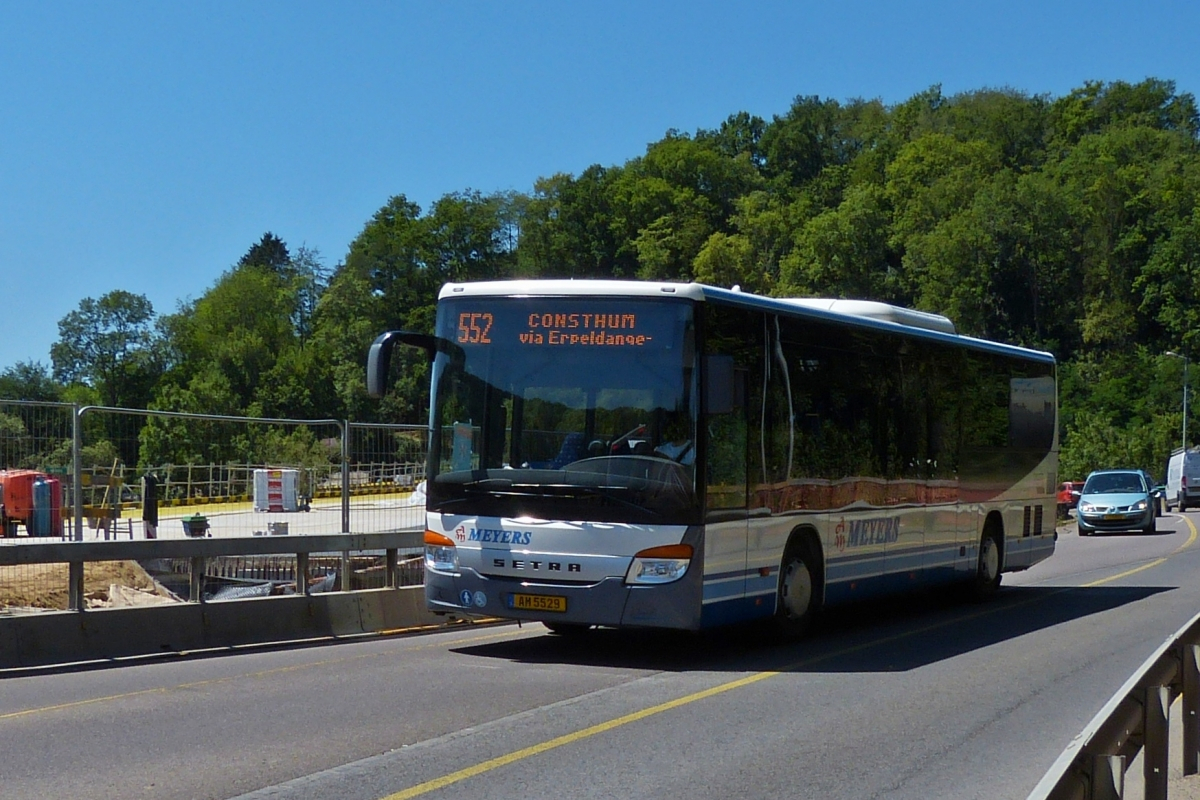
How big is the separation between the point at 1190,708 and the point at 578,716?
3788mm

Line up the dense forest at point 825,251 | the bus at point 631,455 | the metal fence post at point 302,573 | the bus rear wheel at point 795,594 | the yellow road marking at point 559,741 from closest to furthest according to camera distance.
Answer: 1. the yellow road marking at point 559,741
2. the bus at point 631,455
3. the bus rear wheel at point 795,594
4. the metal fence post at point 302,573
5. the dense forest at point 825,251

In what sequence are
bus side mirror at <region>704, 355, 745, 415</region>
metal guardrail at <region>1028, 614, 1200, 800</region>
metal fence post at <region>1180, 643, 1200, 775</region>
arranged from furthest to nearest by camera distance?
bus side mirror at <region>704, 355, 745, 415</region> → metal fence post at <region>1180, 643, 1200, 775</region> → metal guardrail at <region>1028, 614, 1200, 800</region>

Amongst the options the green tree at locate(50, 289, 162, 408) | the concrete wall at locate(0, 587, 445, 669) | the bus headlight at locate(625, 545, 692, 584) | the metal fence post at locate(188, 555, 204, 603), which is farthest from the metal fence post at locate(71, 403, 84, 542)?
the green tree at locate(50, 289, 162, 408)

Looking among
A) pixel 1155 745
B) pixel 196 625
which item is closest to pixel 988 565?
pixel 196 625

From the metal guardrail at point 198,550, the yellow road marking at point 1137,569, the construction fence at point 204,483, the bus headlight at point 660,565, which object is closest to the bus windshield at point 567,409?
the bus headlight at point 660,565

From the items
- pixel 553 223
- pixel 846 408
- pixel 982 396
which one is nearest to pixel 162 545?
pixel 846 408

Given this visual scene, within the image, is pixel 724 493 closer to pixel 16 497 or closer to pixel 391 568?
pixel 391 568

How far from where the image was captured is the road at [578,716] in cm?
756

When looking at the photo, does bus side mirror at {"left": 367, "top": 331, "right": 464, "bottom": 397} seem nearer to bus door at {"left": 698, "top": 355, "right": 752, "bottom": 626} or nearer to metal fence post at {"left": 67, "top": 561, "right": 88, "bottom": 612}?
bus door at {"left": 698, "top": 355, "right": 752, "bottom": 626}

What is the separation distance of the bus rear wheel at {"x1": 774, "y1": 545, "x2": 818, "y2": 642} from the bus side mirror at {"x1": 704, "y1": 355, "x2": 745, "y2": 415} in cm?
218

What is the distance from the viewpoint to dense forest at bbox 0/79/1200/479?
100188 millimetres

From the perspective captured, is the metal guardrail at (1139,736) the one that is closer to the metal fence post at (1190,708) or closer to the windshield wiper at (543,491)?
the metal fence post at (1190,708)

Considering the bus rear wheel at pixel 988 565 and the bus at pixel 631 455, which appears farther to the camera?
the bus rear wheel at pixel 988 565

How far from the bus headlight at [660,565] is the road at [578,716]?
30.7 inches
